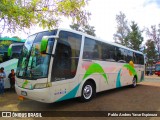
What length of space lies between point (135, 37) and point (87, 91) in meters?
43.3

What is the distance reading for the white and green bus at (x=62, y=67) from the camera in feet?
21.0

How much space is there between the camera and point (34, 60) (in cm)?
682

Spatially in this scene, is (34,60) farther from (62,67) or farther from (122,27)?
(122,27)

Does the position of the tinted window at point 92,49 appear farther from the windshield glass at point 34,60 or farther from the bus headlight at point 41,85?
the bus headlight at point 41,85

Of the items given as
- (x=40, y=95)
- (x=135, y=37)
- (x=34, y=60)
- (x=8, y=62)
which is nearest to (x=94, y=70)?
(x=34, y=60)

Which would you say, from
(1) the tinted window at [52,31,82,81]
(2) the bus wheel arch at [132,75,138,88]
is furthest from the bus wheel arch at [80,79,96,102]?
(2) the bus wheel arch at [132,75,138,88]

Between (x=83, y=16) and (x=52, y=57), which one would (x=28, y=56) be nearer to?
(x=52, y=57)

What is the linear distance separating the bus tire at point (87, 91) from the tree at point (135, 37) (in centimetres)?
4225

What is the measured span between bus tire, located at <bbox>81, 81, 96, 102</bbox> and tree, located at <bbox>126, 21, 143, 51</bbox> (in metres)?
42.2

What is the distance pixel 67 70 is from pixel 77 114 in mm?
1669

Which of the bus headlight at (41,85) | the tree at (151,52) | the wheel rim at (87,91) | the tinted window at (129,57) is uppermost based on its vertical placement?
the tree at (151,52)

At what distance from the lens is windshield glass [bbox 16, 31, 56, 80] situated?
21.3ft

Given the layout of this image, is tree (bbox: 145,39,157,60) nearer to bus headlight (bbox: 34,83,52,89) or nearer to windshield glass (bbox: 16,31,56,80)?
windshield glass (bbox: 16,31,56,80)

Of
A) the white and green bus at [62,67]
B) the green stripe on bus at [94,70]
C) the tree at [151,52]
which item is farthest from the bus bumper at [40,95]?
the tree at [151,52]
